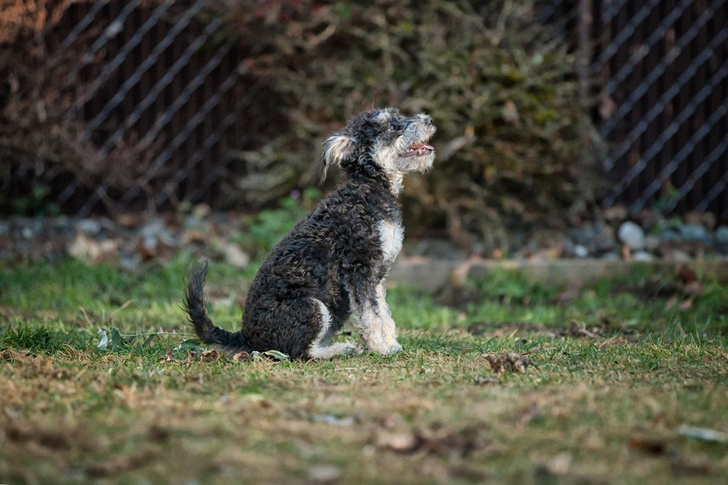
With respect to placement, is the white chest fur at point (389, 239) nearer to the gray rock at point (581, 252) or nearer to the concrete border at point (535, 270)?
the concrete border at point (535, 270)

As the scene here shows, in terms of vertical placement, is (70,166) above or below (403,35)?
below

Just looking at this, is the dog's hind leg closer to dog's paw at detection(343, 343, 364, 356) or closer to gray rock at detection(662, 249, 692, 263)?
dog's paw at detection(343, 343, 364, 356)

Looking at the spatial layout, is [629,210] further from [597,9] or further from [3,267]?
[3,267]

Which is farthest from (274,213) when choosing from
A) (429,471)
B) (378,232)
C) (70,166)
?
(429,471)

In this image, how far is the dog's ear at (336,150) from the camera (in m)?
4.84

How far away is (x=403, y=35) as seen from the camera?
8352 millimetres

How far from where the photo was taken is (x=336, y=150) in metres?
4.85

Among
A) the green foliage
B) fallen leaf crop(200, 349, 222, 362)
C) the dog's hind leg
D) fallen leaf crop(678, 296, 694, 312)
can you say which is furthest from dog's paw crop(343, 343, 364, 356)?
the green foliage

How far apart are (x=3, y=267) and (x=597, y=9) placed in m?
6.38

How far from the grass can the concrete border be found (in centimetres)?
152

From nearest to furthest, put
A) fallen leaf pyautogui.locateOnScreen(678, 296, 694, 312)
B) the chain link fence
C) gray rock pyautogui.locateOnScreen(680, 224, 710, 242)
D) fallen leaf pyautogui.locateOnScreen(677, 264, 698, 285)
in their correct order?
fallen leaf pyautogui.locateOnScreen(678, 296, 694, 312) → fallen leaf pyautogui.locateOnScreen(677, 264, 698, 285) → gray rock pyautogui.locateOnScreen(680, 224, 710, 242) → the chain link fence

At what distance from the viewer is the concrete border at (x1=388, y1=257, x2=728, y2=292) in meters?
7.05

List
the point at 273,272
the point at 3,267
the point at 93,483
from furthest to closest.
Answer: the point at 3,267 < the point at 273,272 < the point at 93,483

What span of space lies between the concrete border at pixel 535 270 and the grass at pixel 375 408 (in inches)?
59.7
